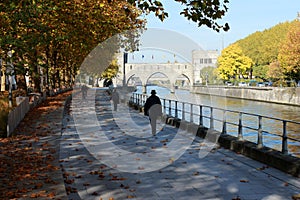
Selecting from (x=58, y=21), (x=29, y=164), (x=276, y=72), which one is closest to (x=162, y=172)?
(x=29, y=164)

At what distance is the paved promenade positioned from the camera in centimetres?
834

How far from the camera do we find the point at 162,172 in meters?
10.3

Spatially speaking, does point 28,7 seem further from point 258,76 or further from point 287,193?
point 258,76

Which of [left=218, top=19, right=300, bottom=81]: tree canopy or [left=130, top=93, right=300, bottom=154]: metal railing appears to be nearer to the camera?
[left=130, top=93, right=300, bottom=154]: metal railing

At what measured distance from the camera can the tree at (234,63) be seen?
10031cm

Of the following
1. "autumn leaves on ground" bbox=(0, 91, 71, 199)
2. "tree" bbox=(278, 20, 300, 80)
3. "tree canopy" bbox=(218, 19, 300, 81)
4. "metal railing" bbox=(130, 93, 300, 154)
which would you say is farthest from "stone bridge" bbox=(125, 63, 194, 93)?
"autumn leaves on ground" bbox=(0, 91, 71, 199)

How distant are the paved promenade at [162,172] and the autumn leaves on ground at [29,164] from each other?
37 centimetres

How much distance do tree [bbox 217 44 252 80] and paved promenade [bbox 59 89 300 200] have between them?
86227mm

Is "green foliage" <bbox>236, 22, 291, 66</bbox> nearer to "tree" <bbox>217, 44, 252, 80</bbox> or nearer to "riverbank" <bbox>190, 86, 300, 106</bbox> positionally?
"tree" <bbox>217, 44, 252, 80</bbox>

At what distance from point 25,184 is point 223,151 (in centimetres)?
636

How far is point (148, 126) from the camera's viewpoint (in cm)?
2070

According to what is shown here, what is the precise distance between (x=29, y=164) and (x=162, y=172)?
3256 millimetres

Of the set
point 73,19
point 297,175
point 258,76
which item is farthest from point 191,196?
point 258,76

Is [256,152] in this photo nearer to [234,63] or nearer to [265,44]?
[265,44]
